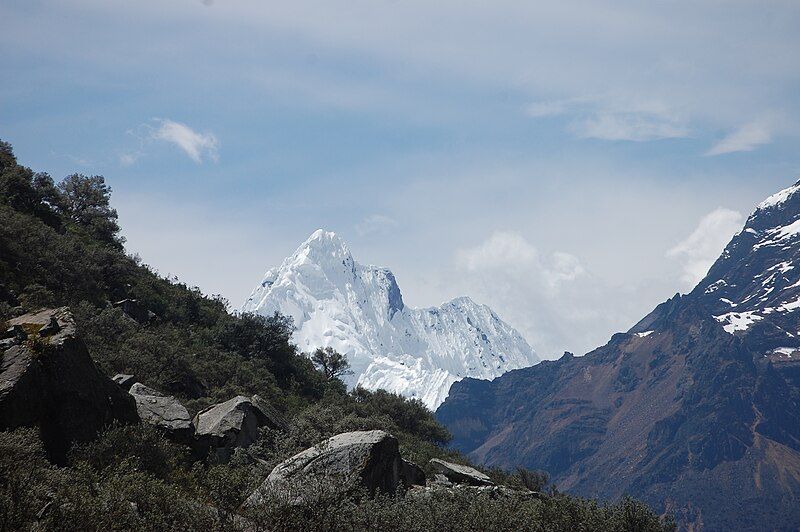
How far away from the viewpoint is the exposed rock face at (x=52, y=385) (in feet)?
60.0


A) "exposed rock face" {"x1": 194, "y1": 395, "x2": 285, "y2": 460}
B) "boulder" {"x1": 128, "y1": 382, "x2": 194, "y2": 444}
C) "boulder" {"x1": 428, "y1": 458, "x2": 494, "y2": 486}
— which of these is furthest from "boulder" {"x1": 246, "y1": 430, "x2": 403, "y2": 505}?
"boulder" {"x1": 428, "y1": 458, "x2": 494, "y2": 486}

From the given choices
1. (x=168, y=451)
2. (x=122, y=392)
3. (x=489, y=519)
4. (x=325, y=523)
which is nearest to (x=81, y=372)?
(x=122, y=392)

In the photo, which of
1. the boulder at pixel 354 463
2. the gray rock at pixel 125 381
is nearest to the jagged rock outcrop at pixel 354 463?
the boulder at pixel 354 463

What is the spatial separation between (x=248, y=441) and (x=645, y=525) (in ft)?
48.0

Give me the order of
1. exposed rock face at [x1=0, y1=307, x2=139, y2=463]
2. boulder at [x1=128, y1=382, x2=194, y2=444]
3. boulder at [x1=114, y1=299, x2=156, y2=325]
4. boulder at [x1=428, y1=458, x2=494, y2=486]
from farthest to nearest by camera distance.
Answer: boulder at [x1=114, y1=299, x2=156, y2=325] < boulder at [x1=428, y1=458, x2=494, y2=486] < boulder at [x1=128, y1=382, x2=194, y2=444] < exposed rock face at [x1=0, y1=307, x2=139, y2=463]

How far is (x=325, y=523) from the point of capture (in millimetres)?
15000

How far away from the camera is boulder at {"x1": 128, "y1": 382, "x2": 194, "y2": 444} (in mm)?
23812

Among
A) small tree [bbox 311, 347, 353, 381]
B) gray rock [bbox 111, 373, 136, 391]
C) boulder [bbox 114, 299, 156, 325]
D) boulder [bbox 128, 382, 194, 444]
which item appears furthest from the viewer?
small tree [bbox 311, 347, 353, 381]

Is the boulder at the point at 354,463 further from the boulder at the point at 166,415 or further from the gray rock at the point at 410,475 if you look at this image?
the boulder at the point at 166,415

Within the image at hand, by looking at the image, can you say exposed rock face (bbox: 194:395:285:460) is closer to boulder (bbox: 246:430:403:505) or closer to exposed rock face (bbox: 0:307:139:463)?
exposed rock face (bbox: 0:307:139:463)

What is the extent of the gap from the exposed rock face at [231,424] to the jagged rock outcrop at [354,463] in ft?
15.3

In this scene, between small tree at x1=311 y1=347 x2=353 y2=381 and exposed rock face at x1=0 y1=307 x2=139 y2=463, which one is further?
small tree at x1=311 y1=347 x2=353 y2=381

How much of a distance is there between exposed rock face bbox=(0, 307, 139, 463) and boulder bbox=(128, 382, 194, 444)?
2679 millimetres

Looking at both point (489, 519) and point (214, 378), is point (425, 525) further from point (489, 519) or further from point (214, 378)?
point (214, 378)
